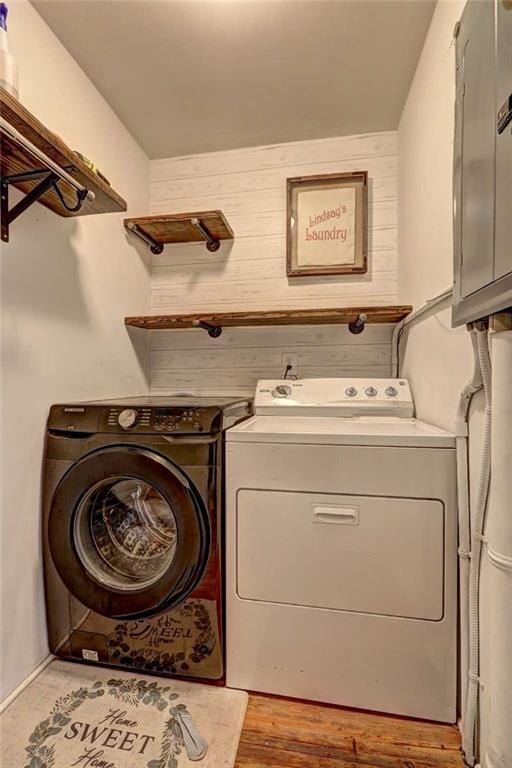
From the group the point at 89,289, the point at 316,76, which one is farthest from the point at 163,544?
the point at 316,76

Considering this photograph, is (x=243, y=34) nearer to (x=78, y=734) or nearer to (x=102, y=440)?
(x=102, y=440)

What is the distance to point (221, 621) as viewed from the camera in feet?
4.16

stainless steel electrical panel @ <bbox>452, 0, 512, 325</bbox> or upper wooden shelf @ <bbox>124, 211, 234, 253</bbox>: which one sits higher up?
upper wooden shelf @ <bbox>124, 211, 234, 253</bbox>

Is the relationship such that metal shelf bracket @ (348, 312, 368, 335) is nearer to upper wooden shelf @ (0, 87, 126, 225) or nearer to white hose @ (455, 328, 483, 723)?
white hose @ (455, 328, 483, 723)

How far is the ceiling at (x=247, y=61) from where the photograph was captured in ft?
4.57

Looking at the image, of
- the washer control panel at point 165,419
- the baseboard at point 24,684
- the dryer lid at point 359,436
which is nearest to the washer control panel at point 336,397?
the dryer lid at point 359,436

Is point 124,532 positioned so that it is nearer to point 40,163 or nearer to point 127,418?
point 127,418

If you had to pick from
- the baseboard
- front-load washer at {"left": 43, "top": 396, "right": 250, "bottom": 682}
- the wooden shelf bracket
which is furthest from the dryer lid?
the baseboard

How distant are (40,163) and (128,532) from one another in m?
1.25

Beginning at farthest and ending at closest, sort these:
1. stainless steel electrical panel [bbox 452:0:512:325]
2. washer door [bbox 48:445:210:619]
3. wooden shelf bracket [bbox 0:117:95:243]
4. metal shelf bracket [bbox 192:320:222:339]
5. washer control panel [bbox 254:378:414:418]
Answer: metal shelf bracket [bbox 192:320:222:339]
washer control panel [bbox 254:378:414:418]
washer door [bbox 48:445:210:619]
wooden shelf bracket [bbox 0:117:95:243]
stainless steel electrical panel [bbox 452:0:512:325]

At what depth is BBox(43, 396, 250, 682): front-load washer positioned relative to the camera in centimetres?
125

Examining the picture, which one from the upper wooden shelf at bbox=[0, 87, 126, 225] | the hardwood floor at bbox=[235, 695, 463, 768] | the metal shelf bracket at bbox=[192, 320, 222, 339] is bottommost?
the hardwood floor at bbox=[235, 695, 463, 768]

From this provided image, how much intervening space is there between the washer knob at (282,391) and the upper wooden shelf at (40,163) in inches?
40.4

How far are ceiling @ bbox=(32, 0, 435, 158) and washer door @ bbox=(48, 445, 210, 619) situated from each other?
5.17 ft
